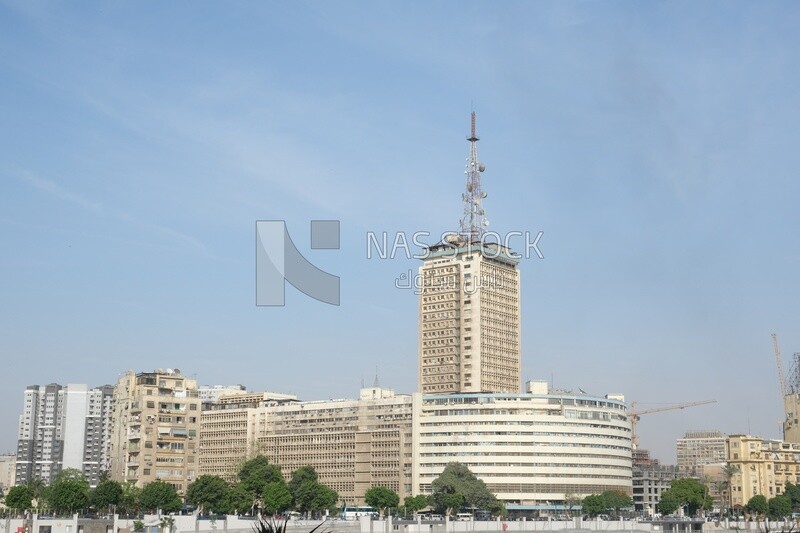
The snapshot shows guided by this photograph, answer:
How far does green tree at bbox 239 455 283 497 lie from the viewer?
144 m

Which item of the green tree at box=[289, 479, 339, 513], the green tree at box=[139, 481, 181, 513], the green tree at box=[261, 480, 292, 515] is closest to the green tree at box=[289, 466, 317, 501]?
the green tree at box=[289, 479, 339, 513]

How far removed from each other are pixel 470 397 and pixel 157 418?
206ft

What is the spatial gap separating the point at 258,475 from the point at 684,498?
82799 millimetres

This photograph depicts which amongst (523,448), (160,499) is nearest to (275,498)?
(160,499)

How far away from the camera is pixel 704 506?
189 metres

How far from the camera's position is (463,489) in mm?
173000

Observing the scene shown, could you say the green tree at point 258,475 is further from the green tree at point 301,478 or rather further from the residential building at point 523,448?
the residential building at point 523,448

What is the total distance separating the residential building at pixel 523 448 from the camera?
19125 cm

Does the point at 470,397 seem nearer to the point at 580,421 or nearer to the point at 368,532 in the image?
the point at 580,421

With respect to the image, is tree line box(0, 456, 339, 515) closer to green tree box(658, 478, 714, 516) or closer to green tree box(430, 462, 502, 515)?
green tree box(430, 462, 502, 515)

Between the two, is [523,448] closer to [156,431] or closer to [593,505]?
[593,505]

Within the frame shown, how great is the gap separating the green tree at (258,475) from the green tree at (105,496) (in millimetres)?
18784

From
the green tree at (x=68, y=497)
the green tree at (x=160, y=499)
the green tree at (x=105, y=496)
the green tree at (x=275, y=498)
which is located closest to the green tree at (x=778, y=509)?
the green tree at (x=275, y=498)

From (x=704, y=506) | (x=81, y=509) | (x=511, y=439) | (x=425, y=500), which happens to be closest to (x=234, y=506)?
(x=81, y=509)
